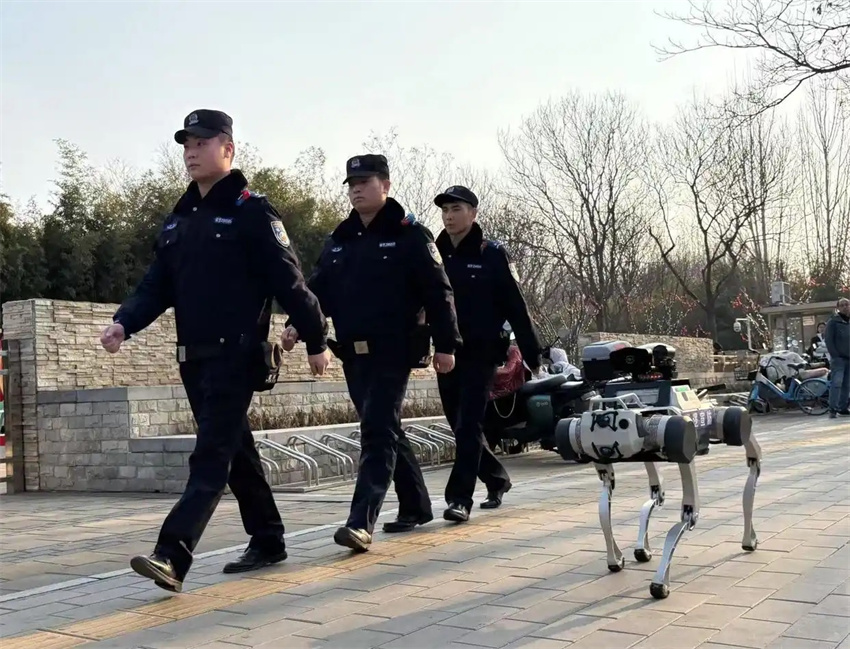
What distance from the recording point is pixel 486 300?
6512 mm

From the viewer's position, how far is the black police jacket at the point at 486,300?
6.45m

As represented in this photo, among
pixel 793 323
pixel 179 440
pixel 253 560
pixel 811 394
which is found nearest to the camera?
pixel 253 560

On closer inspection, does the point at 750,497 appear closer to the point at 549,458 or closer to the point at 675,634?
the point at 675,634

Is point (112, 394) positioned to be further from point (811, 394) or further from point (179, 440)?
point (811, 394)

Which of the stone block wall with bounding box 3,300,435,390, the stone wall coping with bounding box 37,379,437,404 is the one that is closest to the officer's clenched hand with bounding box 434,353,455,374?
the stone wall coping with bounding box 37,379,437,404

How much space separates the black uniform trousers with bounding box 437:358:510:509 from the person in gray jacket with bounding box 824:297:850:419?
11.1 meters

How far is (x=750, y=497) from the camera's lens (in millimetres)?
4863

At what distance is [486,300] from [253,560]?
7.88 feet

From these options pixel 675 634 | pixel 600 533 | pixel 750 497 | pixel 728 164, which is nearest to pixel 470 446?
pixel 600 533

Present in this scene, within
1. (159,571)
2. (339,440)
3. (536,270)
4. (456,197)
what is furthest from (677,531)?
(536,270)

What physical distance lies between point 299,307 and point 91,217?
2565 centimetres

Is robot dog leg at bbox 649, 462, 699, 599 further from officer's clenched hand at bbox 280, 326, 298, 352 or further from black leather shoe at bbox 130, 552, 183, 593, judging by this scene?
officer's clenched hand at bbox 280, 326, 298, 352

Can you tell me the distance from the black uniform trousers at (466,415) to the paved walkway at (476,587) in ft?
0.86

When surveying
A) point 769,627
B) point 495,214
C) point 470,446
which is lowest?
point 769,627
